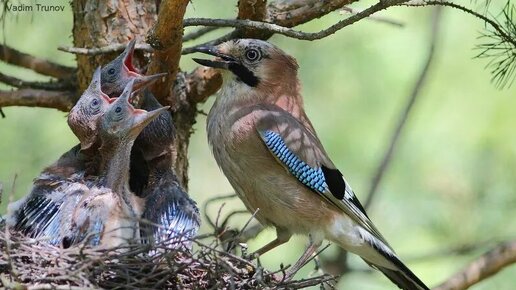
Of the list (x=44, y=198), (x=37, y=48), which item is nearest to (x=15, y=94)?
(x=44, y=198)

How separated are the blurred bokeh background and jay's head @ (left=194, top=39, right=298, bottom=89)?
1.87 meters

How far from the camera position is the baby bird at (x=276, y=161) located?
Answer: 6547mm

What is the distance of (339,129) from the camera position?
973cm

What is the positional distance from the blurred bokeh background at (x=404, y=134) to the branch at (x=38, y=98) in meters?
2.00

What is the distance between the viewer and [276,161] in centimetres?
656

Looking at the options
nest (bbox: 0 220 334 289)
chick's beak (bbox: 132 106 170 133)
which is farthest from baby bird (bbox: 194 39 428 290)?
nest (bbox: 0 220 334 289)

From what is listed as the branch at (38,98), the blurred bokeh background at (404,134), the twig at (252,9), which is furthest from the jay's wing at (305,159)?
the blurred bokeh background at (404,134)

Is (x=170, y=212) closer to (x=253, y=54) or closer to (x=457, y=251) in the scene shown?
(x=253, y=54)

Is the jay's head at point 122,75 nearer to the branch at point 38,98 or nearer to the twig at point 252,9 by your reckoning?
the branch at point 38,98

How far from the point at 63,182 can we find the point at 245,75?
1.18 m

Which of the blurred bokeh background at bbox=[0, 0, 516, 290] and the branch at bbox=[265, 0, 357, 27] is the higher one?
the branch at bbox=[265, 0, 357, 27]

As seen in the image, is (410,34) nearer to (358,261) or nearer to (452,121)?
(452,121)

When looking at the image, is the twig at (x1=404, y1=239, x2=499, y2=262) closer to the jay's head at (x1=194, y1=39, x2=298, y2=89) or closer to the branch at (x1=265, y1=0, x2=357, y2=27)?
the jay's head at (x1=194, y1=39, x2=298, y2=89)

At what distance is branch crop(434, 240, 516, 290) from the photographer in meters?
6.62
